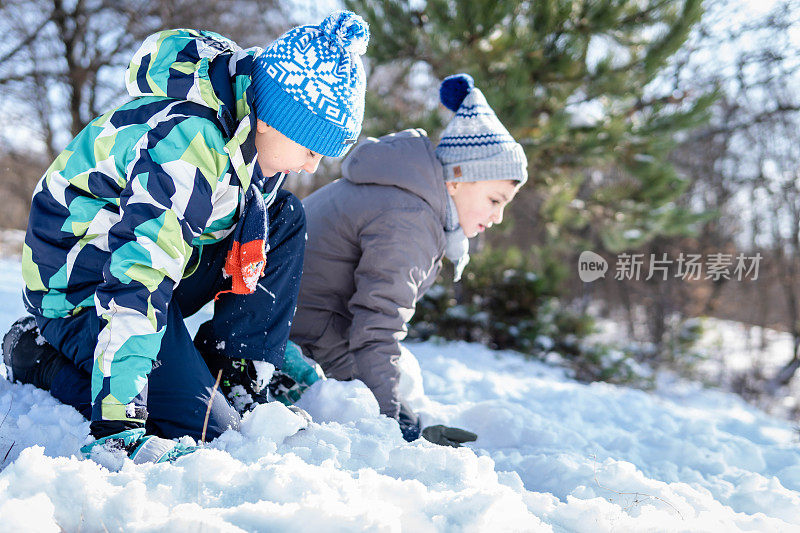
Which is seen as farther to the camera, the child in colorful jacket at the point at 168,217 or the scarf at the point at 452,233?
the scarf at the point at 452,233

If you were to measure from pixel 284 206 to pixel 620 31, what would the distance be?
4.32m

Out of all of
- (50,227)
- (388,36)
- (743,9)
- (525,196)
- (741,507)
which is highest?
(743,9)

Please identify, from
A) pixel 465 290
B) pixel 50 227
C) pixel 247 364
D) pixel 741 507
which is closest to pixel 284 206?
pixel 247 364

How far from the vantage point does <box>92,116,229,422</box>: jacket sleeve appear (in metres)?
1.21

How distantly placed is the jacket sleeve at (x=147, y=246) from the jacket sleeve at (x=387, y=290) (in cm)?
78

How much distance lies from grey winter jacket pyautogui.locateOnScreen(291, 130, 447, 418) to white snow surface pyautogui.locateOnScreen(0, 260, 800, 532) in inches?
11.0

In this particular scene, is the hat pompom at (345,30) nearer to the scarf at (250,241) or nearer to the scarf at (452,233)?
the scarf at (250,241)

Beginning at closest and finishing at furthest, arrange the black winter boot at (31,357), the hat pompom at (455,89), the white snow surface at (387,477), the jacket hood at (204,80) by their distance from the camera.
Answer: the white snow surface at (387,477)
the jacket hood at (204,80)
the black winter boot at (31,357)
the hat pompom at (455,89)

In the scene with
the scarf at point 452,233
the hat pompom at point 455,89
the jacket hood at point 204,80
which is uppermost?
the hat pompom at point 455,89

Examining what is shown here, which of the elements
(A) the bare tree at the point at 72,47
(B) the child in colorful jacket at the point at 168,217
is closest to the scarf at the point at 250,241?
(B) the child in colorful jacket at the point at 168,217

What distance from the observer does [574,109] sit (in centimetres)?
507

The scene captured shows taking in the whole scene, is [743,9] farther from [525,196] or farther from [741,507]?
→ [741,507]

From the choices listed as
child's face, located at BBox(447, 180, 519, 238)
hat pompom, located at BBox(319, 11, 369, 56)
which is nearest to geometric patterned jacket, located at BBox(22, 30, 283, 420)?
hat pompom, located at BBox(319, 11, 369, 56)

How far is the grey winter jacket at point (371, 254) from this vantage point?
6.71ft
